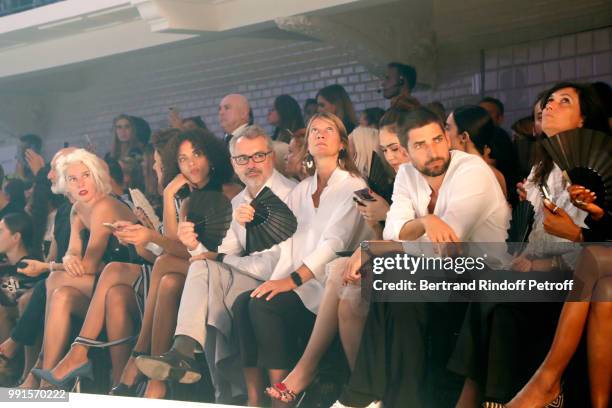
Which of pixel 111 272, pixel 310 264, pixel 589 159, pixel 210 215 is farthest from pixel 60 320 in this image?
pixel 589 159

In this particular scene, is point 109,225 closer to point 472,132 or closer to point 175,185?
point 175,185

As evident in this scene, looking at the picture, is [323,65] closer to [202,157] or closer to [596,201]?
[202,157]

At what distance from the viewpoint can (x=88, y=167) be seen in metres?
8.75

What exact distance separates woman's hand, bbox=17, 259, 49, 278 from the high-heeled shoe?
34.1 inches

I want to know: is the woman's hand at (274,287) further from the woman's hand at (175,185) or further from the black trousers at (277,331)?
the woman's hand at (175,185)

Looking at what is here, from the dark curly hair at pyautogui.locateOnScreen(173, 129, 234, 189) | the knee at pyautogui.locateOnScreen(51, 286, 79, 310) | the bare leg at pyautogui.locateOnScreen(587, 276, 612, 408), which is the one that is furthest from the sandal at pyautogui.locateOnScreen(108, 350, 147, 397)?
the bare leg at pyautogui.locateOnScreen(587, 276, 612, 408)

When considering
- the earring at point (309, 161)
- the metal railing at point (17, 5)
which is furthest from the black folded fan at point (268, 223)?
the metal railing at point (17, 5)

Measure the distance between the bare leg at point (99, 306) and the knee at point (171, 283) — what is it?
45 centimetres

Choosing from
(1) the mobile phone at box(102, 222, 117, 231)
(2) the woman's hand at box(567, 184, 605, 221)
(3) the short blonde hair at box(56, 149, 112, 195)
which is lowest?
(2) the woman's hand at box(567, 184, 605, 221)

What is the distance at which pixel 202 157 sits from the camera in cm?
782

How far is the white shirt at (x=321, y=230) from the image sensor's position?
272 inches

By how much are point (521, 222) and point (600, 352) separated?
0.90 meters

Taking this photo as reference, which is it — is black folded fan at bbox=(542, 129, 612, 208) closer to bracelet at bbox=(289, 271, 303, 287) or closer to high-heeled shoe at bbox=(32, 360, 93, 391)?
bracelet at bbox=(289, 271, 303, 287)

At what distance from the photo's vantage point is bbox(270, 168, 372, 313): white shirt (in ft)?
22.7
